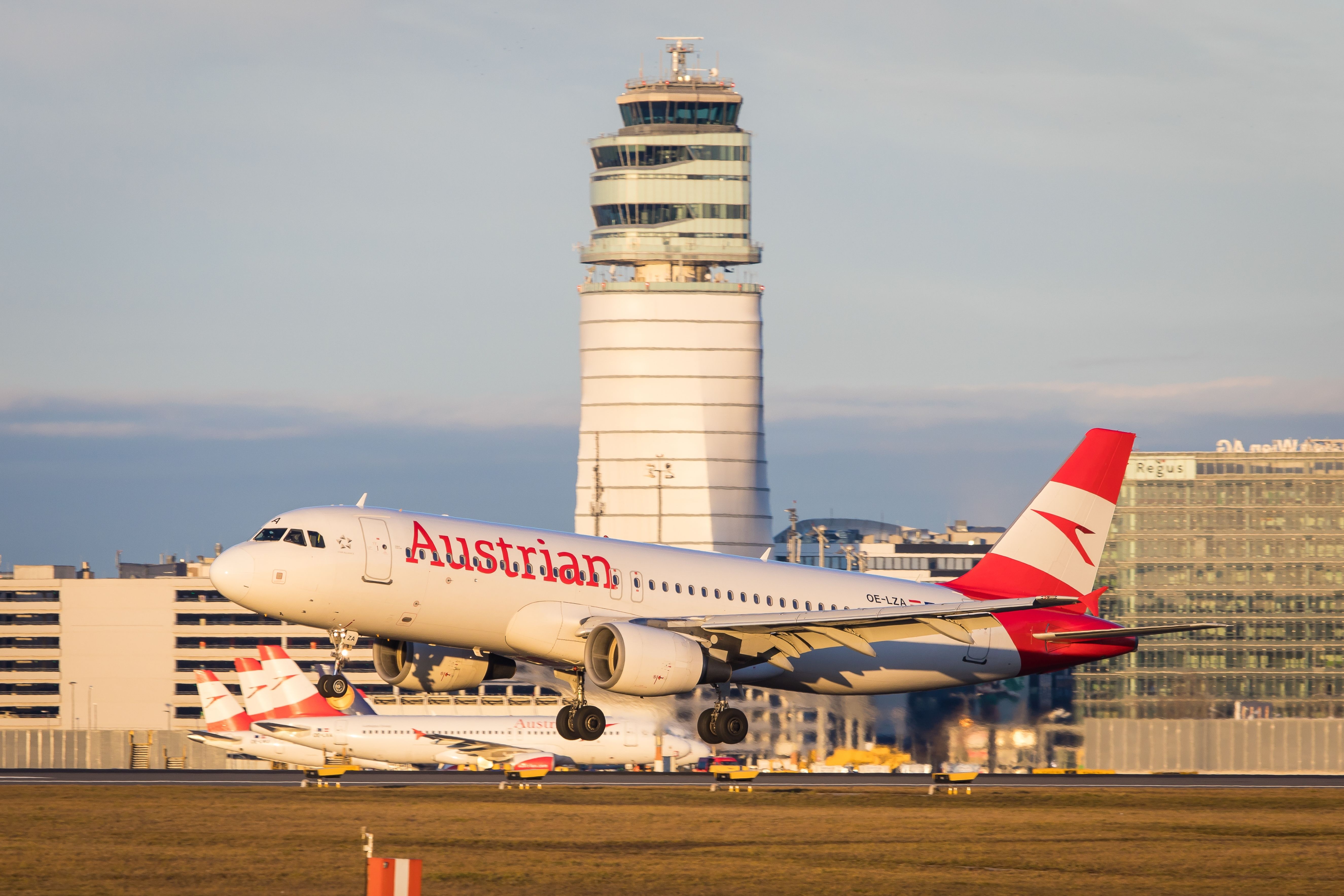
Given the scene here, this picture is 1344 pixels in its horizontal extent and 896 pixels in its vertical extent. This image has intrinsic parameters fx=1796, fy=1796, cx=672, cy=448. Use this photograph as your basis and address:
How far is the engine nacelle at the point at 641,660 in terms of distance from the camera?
135 feet

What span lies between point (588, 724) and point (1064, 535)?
17008 mm

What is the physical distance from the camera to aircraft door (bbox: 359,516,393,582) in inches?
1587

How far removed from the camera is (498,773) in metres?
84.3

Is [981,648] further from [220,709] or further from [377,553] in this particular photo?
[220,709]

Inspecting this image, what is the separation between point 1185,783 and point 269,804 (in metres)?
41.8

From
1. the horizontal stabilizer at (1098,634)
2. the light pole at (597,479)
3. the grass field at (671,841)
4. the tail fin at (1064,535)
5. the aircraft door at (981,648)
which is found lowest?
the grass field at (671,841)

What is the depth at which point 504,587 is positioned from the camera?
1635 inches

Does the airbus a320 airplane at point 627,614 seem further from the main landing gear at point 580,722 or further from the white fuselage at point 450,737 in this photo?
the white fuselage at point 450,737

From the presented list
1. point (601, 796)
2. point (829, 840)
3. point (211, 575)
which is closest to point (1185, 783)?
point (601, 796)

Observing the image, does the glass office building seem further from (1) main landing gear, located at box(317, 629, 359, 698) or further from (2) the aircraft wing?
(1) main landing gear, located at box(317, 629, 359, 698)

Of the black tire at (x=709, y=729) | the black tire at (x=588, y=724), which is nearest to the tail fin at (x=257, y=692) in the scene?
the black tire at (x=709, y=729)

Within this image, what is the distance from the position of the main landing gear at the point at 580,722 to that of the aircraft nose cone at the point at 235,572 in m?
7.78

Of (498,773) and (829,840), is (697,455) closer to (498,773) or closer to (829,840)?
(498,773)

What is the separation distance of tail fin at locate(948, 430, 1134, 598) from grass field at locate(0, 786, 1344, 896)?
711cm
